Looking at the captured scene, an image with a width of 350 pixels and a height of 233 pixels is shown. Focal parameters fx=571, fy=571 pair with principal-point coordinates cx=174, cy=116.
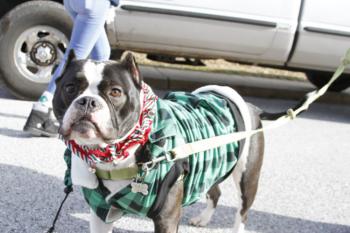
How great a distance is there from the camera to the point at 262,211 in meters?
3.89

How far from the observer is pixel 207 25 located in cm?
630

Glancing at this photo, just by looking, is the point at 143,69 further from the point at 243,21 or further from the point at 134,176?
the point at 134,176

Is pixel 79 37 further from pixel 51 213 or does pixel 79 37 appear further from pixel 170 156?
pixel 170 156

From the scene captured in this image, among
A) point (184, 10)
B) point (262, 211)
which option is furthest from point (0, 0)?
point (262, 211)

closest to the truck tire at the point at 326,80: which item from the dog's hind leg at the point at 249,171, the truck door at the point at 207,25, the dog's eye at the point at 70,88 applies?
the truck door at the point at 207,25

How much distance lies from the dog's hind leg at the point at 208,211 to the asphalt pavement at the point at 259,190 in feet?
0.14

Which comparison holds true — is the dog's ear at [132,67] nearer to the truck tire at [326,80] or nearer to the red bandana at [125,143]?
the red bandana at [125,143]

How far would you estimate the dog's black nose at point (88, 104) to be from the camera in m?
2.23

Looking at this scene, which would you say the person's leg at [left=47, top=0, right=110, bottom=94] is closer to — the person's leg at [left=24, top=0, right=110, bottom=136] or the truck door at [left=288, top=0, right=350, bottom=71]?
the person's leg at [left=24, top=0, right=110, bottom=136]

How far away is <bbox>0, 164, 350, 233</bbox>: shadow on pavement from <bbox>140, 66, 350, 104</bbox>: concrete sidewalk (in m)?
3.81

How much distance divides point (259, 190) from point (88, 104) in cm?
233

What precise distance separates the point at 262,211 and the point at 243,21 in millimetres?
2960

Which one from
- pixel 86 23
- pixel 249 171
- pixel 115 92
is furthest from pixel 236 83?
pixel 115 92

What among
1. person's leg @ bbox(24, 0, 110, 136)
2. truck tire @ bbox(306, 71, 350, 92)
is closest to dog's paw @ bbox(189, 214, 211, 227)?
person's leg @ bbox(24, 0, 110, 136)
